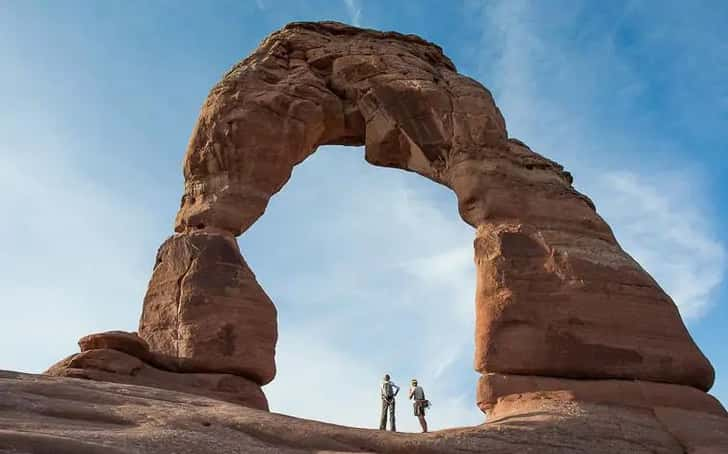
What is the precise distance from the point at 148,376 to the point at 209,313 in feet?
4.46

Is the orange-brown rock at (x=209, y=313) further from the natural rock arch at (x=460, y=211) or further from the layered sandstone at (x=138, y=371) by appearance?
the layered sandstone at (x=138, y=371)

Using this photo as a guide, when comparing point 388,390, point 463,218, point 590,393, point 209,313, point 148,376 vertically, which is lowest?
point 590,393

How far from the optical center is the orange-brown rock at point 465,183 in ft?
29.5

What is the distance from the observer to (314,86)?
41.7ft

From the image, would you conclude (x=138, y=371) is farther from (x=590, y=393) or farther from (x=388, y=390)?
(x=388, y=390)

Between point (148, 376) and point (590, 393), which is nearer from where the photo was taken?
point (590, 393)

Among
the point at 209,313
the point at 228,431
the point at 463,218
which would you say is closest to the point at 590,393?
the point at 463,218

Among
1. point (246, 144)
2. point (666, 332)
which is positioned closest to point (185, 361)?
point (246, 144)

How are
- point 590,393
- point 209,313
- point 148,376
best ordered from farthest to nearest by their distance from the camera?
point 209,313, point 148,376, point 590,393

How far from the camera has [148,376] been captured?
9.02 metres

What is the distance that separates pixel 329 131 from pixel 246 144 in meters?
1.75

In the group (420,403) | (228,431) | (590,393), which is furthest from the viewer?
(420,403)

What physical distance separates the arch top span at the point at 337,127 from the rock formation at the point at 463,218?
26 millimetres

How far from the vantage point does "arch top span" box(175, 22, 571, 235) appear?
37.4ft
